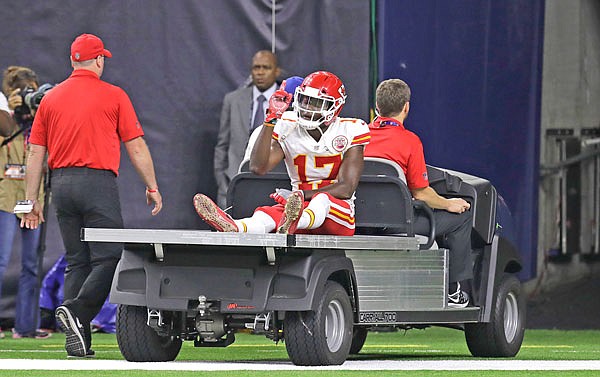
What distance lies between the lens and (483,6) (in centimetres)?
1480

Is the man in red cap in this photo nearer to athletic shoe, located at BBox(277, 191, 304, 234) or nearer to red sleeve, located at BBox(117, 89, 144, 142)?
red sleeve, located at BBox(117, 89, 144, 142)

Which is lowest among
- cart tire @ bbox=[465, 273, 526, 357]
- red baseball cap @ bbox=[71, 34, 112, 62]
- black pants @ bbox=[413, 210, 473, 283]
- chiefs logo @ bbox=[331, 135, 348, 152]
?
cart tire @ bbox=[465, 273, 526, 357]

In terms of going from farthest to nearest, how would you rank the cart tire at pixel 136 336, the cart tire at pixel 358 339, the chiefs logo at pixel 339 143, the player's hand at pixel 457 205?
the cart tire at pixel 358 339, the player's hand at pixel 457 205, the chiefs logo at pixel 339 143, the cart tire at pixel 136 336

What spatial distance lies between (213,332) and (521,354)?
290 centimetres

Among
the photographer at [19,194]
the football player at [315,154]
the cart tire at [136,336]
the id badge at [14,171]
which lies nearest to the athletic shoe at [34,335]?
the photographer at [19,194]

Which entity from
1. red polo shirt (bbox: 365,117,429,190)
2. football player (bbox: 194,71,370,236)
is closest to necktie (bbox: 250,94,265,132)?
red polo shirt (bbox: 365,117,429,190)

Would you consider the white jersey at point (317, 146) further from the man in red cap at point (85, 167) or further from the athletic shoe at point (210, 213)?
the man in red cap at point (85, 167)

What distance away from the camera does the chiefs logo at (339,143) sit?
9.63 m

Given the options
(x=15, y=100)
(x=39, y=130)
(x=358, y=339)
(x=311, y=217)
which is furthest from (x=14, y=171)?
(x=311, y=217)

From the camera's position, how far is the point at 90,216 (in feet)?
33.4

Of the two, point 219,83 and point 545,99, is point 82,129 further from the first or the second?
point 545,99

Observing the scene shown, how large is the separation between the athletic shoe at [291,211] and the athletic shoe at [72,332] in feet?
5.29

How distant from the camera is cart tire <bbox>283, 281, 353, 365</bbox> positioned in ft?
29.4

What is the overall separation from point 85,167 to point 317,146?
1497 millimetres
